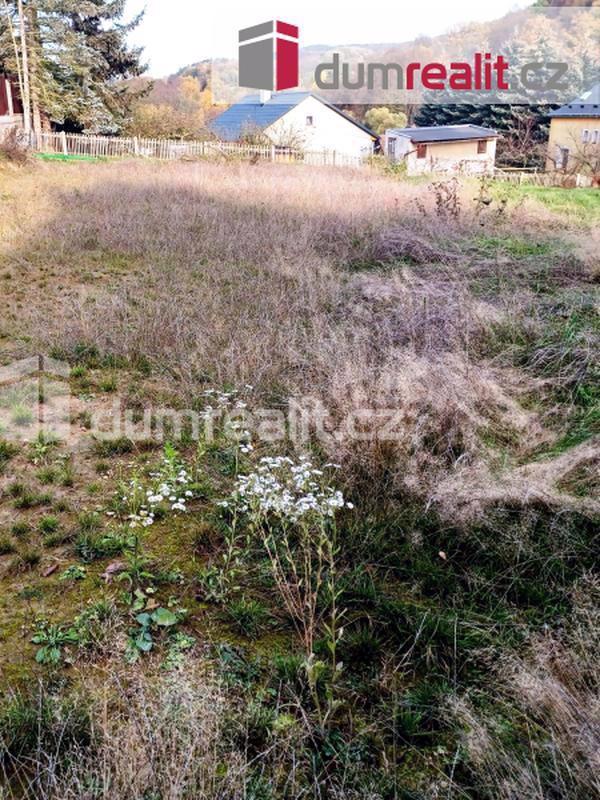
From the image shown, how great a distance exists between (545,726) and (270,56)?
3132 centimetres

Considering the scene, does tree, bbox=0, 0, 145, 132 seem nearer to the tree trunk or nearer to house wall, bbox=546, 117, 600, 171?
the tree trunk

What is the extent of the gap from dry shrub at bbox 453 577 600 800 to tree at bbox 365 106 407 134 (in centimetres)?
4156

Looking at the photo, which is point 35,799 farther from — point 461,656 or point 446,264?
point 446,264

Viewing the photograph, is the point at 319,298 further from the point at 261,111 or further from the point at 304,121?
the point at 261,111

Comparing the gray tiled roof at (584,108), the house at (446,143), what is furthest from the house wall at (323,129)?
the gray tiled roof at (584,108)

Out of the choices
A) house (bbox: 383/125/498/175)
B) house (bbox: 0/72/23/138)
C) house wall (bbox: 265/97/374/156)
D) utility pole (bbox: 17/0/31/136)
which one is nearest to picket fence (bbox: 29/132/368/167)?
utility pole (bbox: 17/0/31/136)

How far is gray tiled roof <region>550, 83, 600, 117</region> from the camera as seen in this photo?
→ 2542 centimetres

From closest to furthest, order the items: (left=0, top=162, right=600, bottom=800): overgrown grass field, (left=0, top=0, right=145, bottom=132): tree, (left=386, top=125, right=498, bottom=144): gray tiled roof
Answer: (left=0, top=162, right=600, bottom=800): overgrown grass field < (left=0, top=0, right=145, bottom=132): tree < (left=386, top=125, right=498, bottom=144): gray tiled roof

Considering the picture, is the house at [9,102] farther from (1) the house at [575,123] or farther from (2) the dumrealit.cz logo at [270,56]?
(1) the house at [575,123]

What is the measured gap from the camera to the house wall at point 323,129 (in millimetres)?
28703

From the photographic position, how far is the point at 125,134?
23641 mm

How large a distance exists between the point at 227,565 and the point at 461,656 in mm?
977

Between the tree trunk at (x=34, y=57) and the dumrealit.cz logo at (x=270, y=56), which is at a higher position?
the dumrealit.cz logo at (x=270, y=56)

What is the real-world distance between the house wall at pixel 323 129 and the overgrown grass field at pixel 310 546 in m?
24.2
